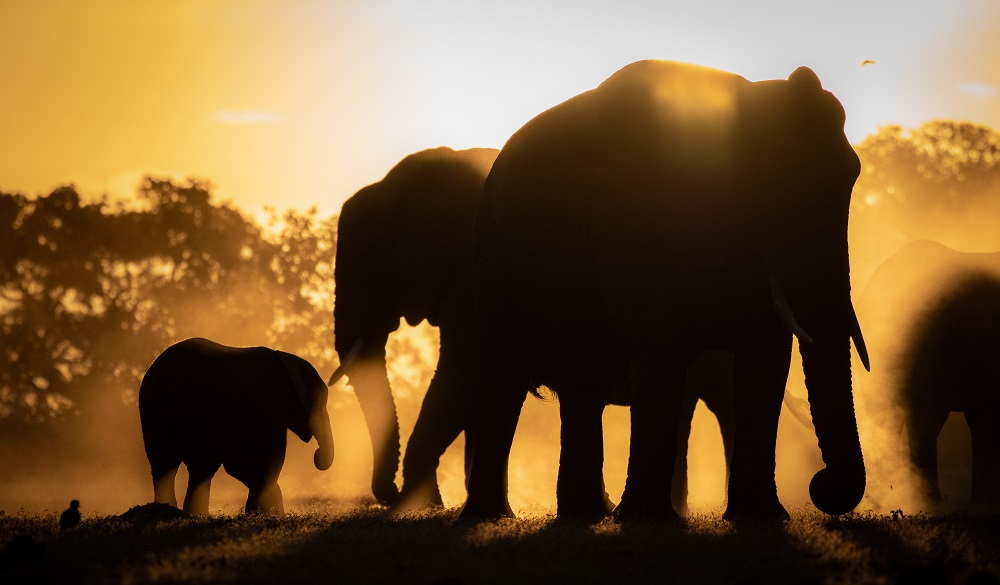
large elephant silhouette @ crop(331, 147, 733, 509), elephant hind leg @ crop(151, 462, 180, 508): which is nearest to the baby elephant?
elephant hind leg @ crop(151, 462, 180, 508)

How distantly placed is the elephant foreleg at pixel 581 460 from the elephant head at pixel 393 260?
380 cm

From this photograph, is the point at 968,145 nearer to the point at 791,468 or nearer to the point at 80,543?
the point at 791,468

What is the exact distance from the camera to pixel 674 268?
13.0 m

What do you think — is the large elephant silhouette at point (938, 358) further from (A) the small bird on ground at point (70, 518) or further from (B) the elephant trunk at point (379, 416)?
(A) the small bird on ground at point (70, 518)

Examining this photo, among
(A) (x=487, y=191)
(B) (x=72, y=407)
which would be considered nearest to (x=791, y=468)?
(A) (x=487, y=191)

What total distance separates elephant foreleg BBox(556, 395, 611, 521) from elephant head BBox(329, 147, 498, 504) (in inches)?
150

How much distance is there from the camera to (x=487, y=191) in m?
15.5

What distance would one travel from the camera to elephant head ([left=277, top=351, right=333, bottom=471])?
58.0 ft

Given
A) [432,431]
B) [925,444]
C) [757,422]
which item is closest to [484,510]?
[757,422]

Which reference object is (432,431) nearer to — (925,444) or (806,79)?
(925,444)

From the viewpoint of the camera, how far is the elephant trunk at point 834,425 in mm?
12422

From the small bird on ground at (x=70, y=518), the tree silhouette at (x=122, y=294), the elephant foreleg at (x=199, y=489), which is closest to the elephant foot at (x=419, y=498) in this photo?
the elephant foreleg at (x=199, y=489)

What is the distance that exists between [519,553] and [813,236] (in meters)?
4.43

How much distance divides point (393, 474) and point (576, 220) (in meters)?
6.54
